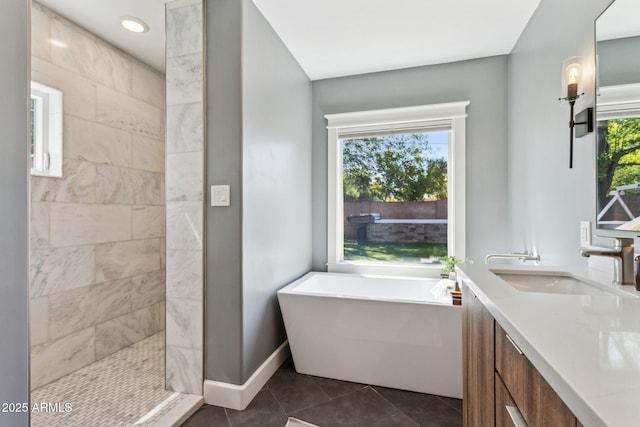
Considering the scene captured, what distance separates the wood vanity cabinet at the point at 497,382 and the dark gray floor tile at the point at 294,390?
91 cm

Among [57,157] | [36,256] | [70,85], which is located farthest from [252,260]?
[70,85]

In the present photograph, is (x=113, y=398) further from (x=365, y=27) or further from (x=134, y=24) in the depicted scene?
(x=365, y=27)

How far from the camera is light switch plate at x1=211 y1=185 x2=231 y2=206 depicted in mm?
1824

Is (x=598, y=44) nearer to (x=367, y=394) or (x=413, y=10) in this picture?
(x=413, y=10)

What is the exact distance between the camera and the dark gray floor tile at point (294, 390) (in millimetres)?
1870

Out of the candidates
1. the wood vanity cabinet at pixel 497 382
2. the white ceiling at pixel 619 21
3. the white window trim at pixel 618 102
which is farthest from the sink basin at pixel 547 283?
the white ceiling at pixel 619 21

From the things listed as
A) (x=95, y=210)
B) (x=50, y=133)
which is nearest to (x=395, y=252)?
(x=95, y=210)

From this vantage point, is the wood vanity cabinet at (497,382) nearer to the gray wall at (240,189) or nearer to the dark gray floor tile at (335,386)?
the dark gray floor tile at (335,386)

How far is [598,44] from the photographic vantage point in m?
1.32

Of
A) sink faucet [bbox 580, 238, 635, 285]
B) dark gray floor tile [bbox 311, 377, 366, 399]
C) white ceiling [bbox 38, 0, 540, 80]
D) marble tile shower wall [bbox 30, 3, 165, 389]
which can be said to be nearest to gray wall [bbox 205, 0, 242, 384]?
white ceiling [bbox 38, 0, 540, 80]

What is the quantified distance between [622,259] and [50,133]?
3.20 meters

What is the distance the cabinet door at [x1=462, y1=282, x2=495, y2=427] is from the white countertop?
0.17 meters

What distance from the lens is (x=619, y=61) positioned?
3.92 ft

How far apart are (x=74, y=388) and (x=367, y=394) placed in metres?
1.90
